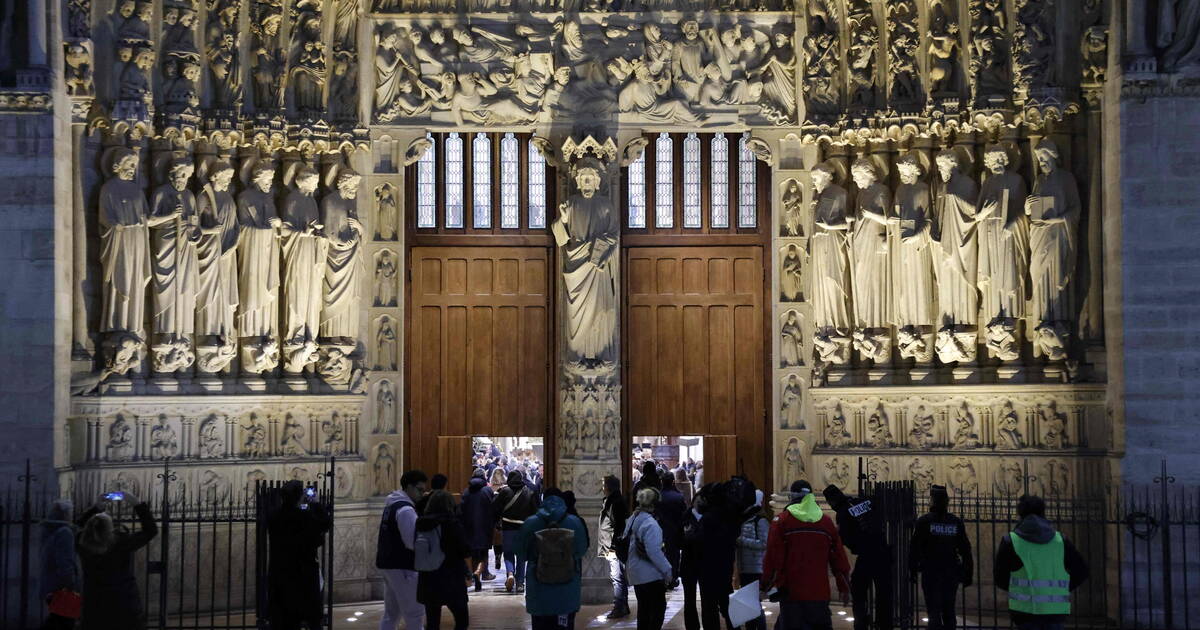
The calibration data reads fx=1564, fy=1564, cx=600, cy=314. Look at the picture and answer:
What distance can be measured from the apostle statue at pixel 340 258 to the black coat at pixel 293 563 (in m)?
5.84

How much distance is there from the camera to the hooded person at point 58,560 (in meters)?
10.7

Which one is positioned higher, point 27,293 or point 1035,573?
point 27,293

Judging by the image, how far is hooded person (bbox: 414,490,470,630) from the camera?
11.0m

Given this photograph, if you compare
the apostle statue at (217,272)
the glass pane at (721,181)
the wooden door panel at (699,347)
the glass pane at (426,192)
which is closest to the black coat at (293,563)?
the apostle statue at (217,272)

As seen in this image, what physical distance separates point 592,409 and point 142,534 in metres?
7.60

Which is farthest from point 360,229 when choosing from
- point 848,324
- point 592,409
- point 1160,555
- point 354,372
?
point 1160,555

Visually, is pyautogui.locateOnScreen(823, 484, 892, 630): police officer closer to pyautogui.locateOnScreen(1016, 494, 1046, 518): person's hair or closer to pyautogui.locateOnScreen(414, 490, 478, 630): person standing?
pyautogui.locateOnScreen(1016, 494, 1046, 518): person's hair

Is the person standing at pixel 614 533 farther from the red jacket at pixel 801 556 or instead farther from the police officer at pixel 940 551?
the red jacket at pixel 801 556

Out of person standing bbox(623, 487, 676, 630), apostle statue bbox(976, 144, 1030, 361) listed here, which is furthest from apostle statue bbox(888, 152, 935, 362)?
person standing bbox(623, 487, 676, 630)

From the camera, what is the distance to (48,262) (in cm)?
1420

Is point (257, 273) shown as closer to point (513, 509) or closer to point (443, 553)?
point (513, 509)

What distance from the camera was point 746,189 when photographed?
58.1 ft

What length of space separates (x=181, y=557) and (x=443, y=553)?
403 cm

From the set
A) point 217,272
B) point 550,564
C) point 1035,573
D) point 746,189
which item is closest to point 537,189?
point 746,189
